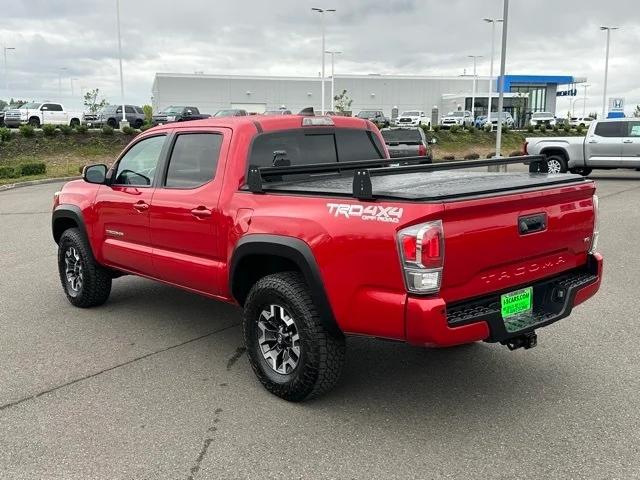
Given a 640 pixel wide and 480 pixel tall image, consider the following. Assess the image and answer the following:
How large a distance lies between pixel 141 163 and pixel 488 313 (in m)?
3.40

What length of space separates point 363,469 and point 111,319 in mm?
3472

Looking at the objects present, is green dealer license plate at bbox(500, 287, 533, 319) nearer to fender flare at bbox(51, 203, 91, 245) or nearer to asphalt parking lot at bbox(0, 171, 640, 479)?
asphalt parking lot at bbox(0, 171, 640, 479)

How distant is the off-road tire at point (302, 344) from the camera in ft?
12.3

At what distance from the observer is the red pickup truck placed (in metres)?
3.28

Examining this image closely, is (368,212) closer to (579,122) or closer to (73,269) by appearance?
(73,269)

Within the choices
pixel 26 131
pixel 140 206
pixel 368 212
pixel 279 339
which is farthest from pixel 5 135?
pixel 368 212

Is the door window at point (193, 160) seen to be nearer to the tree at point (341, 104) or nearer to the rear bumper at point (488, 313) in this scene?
the rear bumper at point (488, 313)

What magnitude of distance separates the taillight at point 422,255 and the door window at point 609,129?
17.3m

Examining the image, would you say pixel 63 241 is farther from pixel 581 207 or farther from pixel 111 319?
pixel 581 207

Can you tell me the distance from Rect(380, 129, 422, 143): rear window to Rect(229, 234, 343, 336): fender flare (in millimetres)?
14138

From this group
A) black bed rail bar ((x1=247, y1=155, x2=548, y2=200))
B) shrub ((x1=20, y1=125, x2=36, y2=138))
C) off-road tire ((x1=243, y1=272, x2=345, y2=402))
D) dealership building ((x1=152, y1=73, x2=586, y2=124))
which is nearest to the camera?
black bed rail bar ((x1=247, y1=155, x2=548, y2=200))

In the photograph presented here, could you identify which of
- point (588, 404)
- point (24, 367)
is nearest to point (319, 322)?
point (588, 404)

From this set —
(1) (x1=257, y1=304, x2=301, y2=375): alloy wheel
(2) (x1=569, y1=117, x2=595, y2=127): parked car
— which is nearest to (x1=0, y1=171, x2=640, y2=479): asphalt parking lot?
(1) (x1=257, y1=304, x2=301, y2=375): alloy wheel

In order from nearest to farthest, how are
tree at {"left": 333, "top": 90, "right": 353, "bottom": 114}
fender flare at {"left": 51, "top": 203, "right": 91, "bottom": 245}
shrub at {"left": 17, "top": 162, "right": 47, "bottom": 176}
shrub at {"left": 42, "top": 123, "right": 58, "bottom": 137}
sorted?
fender flare at {"left": 51, "top": 203, "right": 91, "bottom": 245}
shrub at {"left": 17, "top": 162, "right": 47, "bottom": 176}
shrub at {"left": 42, "top": 123, "right": 58, "bottom": 137}
tree at {"left": 333, "top": 90, "right": 353, "bottom": 114}
